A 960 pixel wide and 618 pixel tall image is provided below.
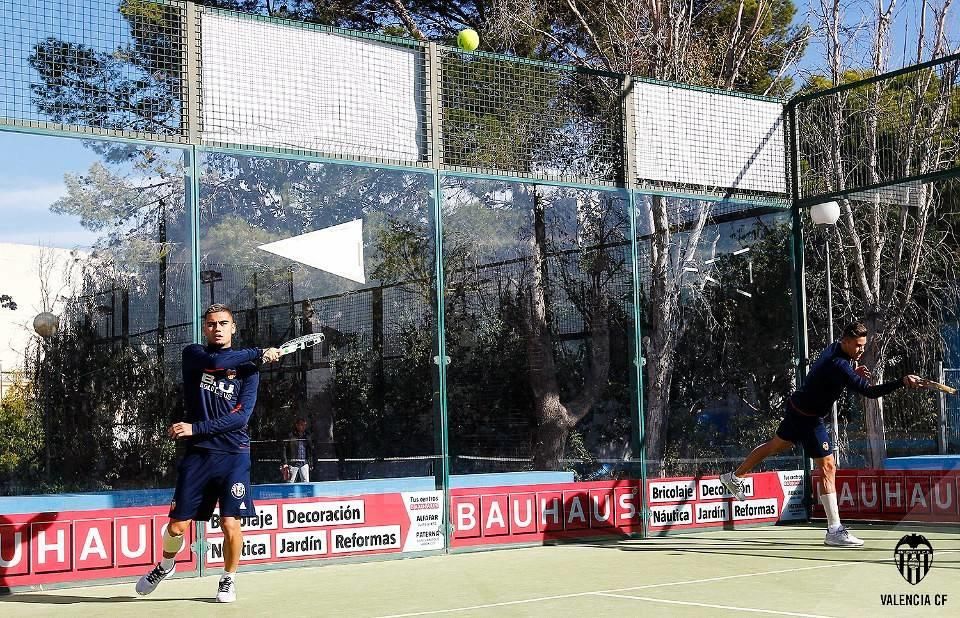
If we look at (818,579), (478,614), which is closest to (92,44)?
(478,614)

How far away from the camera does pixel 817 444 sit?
31.4ft

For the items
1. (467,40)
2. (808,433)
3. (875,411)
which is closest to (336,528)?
(808,433)

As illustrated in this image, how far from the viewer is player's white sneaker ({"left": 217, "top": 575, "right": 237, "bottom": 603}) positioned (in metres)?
7.16

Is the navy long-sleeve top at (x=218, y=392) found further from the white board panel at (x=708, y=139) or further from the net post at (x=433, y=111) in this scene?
the white board panel at (x=708, y=139)

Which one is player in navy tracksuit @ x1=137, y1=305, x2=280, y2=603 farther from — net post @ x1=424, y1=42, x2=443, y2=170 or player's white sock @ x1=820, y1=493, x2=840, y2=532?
player's white sock @ x1=820, y1=493, x2=840, y2=532

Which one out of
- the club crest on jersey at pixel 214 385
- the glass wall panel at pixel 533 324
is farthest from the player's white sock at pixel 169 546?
the glass wall panel at pixel 533 324

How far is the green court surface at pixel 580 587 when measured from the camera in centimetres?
659

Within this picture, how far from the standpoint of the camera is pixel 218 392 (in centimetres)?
730

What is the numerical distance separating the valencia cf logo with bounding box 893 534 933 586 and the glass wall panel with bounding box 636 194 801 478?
236cm

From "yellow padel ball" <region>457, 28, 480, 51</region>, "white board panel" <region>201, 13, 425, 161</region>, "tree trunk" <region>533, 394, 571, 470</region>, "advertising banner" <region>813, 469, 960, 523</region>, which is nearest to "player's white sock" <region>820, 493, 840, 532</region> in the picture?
"advertising banner" <region>813, 469, 960, 523</region>

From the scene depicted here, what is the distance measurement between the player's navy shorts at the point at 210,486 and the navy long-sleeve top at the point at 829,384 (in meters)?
4.54

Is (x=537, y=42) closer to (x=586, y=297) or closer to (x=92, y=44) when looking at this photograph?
(x=586, y=297)

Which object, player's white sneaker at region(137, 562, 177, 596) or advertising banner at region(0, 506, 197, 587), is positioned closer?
player's white sneaker at region(137, 562, 177, 596)

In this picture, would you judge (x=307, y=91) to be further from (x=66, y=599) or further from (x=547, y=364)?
(x=547, y=364)
